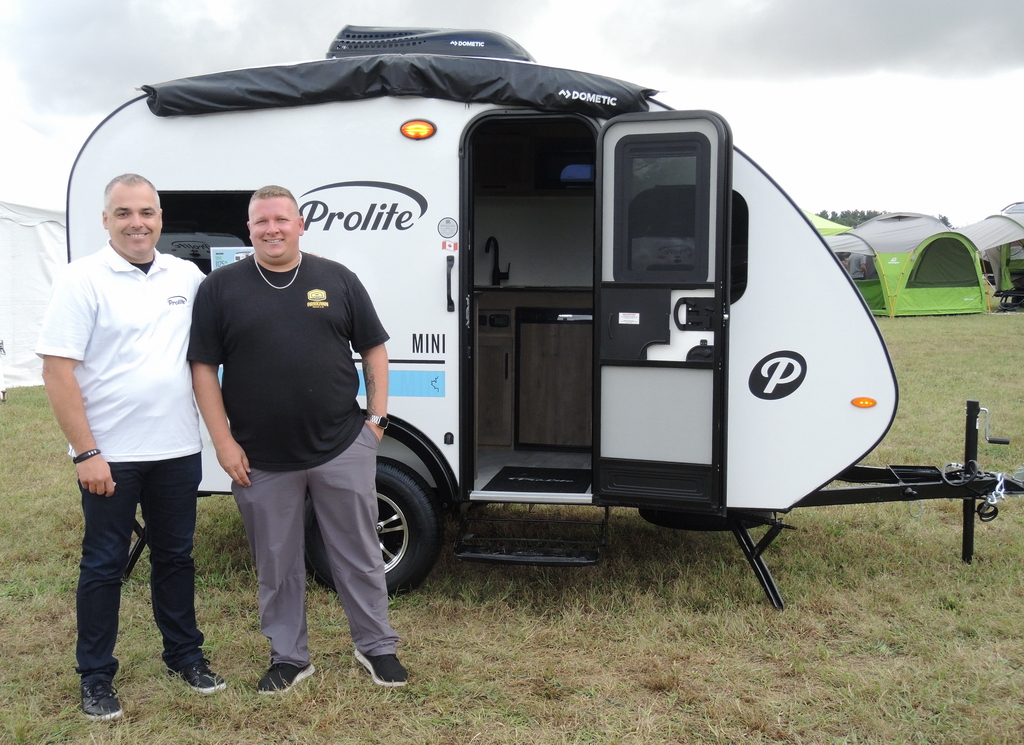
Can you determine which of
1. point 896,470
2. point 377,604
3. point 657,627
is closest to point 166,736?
point 377,604

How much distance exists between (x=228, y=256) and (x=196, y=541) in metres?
1.83

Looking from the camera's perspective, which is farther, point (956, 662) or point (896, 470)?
point (896, 470)

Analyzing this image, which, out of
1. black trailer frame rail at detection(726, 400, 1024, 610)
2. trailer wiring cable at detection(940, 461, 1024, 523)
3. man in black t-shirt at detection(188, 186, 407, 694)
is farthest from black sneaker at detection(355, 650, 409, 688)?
trailer wiring cable at detection(940, 461, 1024, 523)

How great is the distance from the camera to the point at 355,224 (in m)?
3.99

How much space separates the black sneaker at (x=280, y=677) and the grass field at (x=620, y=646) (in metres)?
0.05

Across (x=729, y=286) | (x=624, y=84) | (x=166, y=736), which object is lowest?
(x=166, y=736)

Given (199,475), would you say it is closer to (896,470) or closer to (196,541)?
(196,541)

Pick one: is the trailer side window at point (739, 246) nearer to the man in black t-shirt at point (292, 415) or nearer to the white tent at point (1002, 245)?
the man in black t-shirt at point (292, 415)

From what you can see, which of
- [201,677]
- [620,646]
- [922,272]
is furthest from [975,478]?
[922,272]

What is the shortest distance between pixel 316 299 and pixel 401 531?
150 centimetres

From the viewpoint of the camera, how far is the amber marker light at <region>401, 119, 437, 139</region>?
3898 mm

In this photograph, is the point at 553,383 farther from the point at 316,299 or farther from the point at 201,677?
the point at 201,677

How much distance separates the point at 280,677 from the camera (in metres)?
3.25

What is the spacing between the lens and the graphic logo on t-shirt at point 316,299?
306 cm
